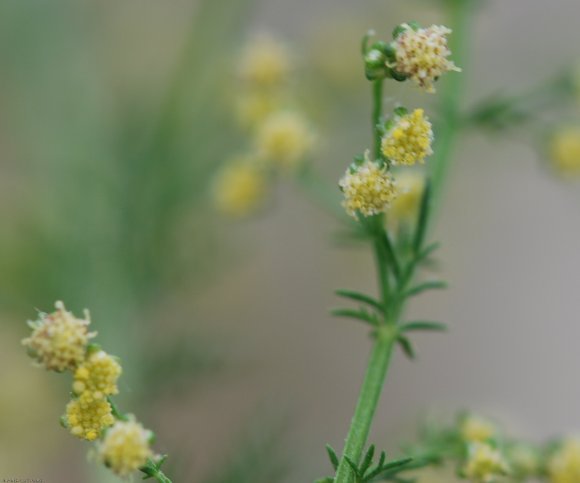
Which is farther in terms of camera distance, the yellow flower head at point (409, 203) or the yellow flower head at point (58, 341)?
the yellow flower head at point (409, 203)

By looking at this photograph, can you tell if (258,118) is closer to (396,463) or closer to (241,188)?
(241,188)

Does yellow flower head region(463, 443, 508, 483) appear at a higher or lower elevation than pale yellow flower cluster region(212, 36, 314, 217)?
lower

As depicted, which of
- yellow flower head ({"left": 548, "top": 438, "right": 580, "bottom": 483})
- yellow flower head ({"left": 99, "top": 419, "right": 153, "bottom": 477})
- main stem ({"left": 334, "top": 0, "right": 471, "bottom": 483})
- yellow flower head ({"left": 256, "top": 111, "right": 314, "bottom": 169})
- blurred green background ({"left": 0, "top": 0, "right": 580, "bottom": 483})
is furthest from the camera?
blurred green background ({"left": 0, "top": 0, "right": 580, "bottom": 483})

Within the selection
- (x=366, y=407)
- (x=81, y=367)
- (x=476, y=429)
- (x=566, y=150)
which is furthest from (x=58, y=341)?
(x=566, y=150)

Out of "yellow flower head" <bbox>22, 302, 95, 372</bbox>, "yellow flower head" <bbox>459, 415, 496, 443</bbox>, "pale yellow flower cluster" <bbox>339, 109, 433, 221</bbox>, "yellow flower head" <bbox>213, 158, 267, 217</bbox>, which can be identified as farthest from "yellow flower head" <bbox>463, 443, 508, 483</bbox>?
"yellow flower head" <bbox>213, 158, 267, 217</bbox>

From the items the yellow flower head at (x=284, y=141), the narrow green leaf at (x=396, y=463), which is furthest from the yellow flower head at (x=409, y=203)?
the narrow green leaf at (x=396, y=463)

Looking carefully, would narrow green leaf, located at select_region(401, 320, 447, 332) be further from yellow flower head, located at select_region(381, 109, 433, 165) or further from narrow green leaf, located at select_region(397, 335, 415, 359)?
yellow flower head, located at select_region(381, 109, 433, 165)

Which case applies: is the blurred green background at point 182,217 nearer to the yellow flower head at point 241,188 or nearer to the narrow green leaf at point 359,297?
the yellow flower head at point 241,188
